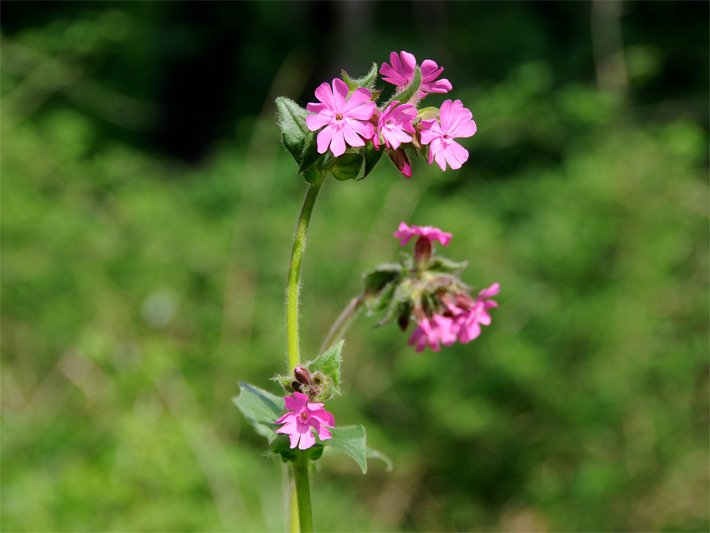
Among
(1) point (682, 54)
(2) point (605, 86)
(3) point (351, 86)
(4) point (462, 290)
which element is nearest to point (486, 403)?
(2) point (605, 86)

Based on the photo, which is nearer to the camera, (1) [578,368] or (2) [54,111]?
(1) [578,368]

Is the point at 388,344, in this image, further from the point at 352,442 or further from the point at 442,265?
the point at 352,442

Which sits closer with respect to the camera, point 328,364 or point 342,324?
point 328,364

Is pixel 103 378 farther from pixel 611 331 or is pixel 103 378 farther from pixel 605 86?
pixel 605 86

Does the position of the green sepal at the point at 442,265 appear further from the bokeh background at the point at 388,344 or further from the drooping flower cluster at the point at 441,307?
the bokeh background at the point at 388,344

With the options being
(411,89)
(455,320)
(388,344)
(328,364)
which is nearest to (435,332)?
(455,320)

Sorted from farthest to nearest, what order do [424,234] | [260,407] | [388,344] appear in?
[388,344], [424,234], [260,407]

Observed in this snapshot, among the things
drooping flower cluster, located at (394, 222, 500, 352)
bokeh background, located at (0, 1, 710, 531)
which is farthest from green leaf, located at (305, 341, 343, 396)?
bokeh background, located at (0, 1, 710, 531)
